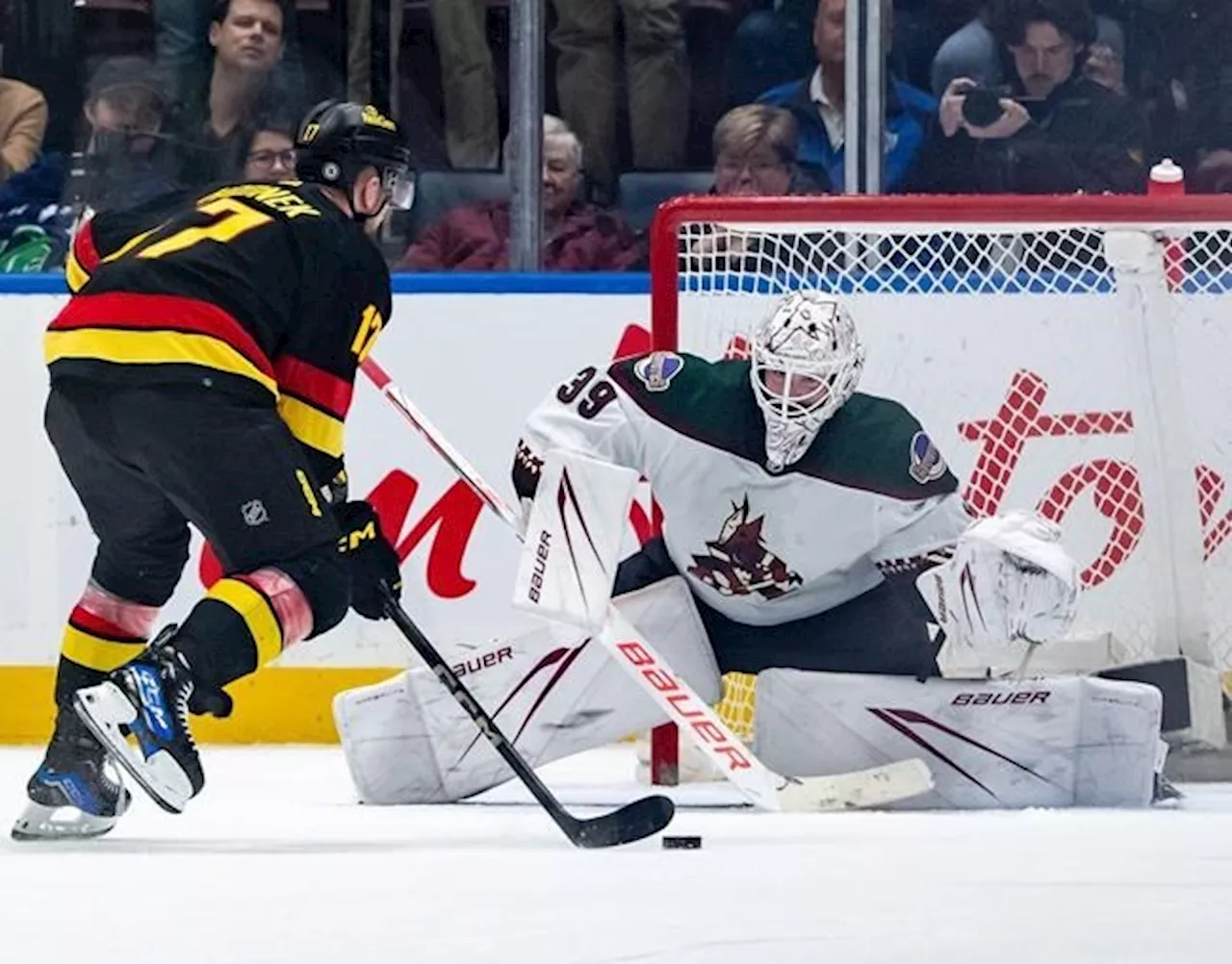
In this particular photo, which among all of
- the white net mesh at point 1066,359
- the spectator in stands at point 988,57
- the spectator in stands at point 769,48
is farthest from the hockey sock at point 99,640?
the spectator in stands at point 988,57

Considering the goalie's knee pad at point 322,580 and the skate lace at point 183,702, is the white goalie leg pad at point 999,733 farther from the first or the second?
the skate lace at point 183,702

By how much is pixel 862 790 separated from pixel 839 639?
10.8 inches

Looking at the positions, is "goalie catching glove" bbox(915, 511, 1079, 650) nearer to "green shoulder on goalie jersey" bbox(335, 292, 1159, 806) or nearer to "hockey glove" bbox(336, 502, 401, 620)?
"green shoulder on goalie jersey" bbox(335, 292, 1159, 806)

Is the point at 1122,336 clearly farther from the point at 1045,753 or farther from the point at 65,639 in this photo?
the point at 65,639

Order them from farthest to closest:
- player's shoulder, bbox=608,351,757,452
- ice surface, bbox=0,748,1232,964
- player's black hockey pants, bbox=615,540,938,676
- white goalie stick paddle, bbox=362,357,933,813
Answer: player's black hockey pants, bbox=615,540,938,676 < player's shoulder, bbox=608,351,757,452 < white goalie stick paddle, bbox=362,357,933,813 < ice surface, bbox=0,748,1232,964

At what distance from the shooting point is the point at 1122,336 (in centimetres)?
462

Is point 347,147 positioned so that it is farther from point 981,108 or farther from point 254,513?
point 981,108

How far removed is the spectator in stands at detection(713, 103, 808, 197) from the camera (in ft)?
17.1

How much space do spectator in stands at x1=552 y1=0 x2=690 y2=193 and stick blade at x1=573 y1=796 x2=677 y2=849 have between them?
2.01m

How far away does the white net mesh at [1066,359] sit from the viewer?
4539 millimetres

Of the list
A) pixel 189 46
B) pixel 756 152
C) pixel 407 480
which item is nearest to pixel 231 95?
pixel 189 46

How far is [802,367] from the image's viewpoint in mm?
3955

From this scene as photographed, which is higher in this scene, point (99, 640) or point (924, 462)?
point (924, 462)

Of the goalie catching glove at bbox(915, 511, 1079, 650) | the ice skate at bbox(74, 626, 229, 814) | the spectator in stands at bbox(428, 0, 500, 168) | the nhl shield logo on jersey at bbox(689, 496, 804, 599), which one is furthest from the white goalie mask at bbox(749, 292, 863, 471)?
the spectator in stands at bbox(428, 0, 500, 168)
